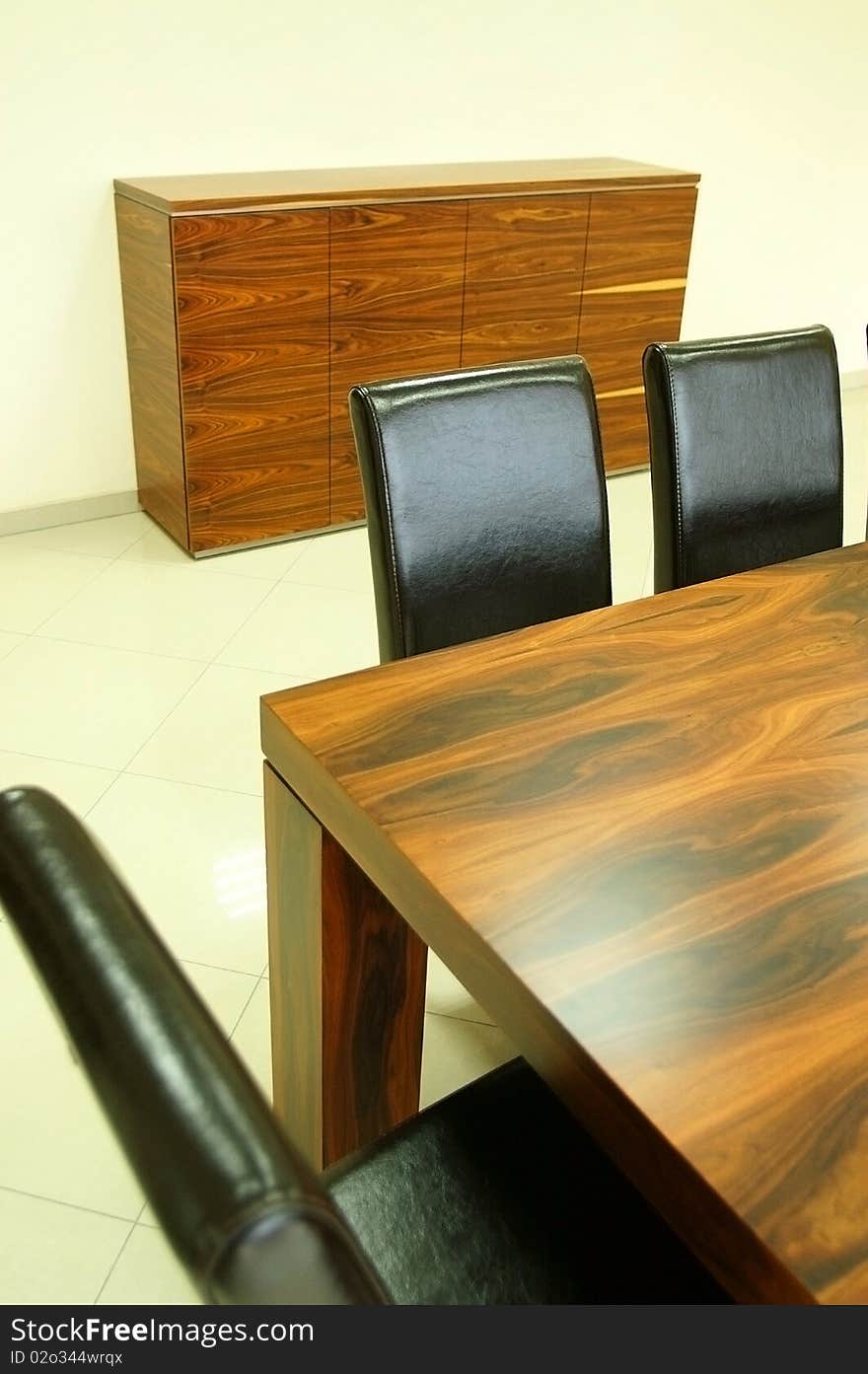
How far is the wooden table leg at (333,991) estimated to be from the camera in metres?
1.22

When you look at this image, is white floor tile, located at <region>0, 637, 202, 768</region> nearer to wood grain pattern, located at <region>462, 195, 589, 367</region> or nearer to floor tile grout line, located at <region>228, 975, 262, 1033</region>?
floor tile grout line, located at <region>228, 975, 262, 1033</region>

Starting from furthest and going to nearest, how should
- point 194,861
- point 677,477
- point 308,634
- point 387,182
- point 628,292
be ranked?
point 628,292 < point 387,182 < point 308,634 < point 194,861 < point 677,477

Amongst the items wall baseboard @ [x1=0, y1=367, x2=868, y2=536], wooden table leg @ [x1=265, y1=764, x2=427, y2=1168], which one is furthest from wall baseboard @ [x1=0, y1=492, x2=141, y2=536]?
wooden table leg @ [x1=265, y1=764, x2=427, y2=1168]

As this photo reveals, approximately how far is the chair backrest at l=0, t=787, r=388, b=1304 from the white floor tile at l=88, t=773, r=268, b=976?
1317mm

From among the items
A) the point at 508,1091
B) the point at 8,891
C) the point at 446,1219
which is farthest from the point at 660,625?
the point at 8,891

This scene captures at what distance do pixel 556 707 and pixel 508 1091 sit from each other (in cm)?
40

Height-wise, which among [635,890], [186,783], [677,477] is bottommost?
[186,783]

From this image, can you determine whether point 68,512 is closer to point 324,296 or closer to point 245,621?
point 245,621

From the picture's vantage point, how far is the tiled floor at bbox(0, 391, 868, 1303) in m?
1.46

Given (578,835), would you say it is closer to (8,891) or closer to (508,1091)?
(508,1091)

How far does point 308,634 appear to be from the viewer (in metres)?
2.87

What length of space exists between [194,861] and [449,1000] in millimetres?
553

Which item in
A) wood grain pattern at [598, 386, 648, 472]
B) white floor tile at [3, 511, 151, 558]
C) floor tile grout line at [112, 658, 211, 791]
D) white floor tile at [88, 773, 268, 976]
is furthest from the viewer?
wood grain pattern at [598, 386, 648, 472]

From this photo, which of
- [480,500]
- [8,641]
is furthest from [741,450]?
[8,641]
